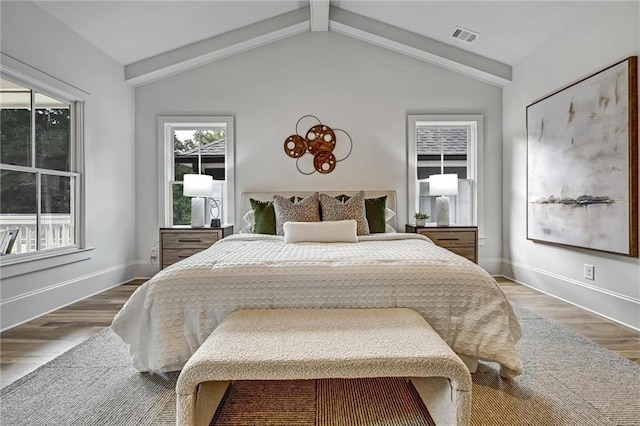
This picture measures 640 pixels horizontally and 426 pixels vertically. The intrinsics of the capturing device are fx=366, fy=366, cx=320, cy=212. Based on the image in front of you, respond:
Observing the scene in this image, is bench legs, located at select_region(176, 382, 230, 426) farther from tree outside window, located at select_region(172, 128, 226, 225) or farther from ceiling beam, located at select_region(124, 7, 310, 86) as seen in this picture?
ceiling beam, located at select_region(124, 7, 310, 86)

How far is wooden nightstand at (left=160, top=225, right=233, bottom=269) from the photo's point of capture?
3.97 meters

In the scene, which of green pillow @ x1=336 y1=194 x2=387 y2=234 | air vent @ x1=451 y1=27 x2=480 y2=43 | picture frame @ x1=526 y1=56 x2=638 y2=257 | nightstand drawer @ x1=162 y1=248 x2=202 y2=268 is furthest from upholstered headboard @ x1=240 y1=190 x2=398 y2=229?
air vent @ x1=451 y1=27 x2=480 y2=43

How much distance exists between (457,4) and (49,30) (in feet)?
12.2

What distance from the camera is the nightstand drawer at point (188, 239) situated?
398cm

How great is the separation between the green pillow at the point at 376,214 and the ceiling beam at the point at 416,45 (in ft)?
6.08

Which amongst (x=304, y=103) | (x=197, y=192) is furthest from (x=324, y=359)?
(x=304, y=103)

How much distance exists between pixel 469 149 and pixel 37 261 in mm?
4683

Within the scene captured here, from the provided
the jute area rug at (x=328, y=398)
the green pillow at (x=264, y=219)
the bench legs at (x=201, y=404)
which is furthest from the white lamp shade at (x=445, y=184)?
the bench legs at (x=201, y=404)

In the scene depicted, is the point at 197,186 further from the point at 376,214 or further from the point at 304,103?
the point at 376,214

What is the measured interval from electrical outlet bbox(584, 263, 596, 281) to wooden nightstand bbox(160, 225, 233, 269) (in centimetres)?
350

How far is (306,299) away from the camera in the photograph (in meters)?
1.88

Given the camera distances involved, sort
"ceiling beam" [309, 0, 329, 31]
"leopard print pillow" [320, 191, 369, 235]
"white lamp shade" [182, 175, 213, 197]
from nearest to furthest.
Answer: "leopard print pillow" [320, 191, 369, 235] < "ceiling beam" [309, 0, 329, 31] < "white lamp shade" [182, 175, 213, 197]

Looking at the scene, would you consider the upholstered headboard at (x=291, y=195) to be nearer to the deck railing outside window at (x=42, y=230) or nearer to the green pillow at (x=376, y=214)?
the green pillow at (x=376, y=214)

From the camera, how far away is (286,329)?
157 cm
